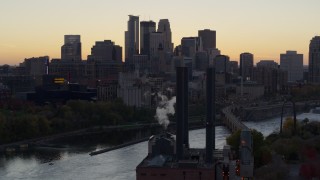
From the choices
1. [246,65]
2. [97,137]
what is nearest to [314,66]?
[246,65]

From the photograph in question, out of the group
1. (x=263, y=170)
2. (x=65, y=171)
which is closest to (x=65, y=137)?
(x=65, y=171)

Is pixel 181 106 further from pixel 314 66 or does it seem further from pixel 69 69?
pixel 314 66

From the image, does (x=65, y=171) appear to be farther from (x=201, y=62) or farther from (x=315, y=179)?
(x=201, y=62)

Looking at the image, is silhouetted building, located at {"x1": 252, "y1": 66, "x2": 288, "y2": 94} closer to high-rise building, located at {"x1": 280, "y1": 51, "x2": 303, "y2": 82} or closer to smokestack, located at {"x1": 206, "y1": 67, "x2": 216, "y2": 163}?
→ high-rise building, located at {"x1": 280, "y1": 51, "x2": 303, "y2": 82}

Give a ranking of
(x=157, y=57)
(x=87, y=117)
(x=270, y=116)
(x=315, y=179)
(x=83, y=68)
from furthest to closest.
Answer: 1. (x=157, y=57)
2. (x=83, y=68)
3. (x=270, y=116)
4. (x=87, y=117)
5. (x=315, y=179)

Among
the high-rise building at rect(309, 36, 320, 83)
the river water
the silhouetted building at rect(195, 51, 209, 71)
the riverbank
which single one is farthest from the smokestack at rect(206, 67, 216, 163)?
the silhouetted building at rect(195, 51, 209, 71)

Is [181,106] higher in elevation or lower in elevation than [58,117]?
higher
